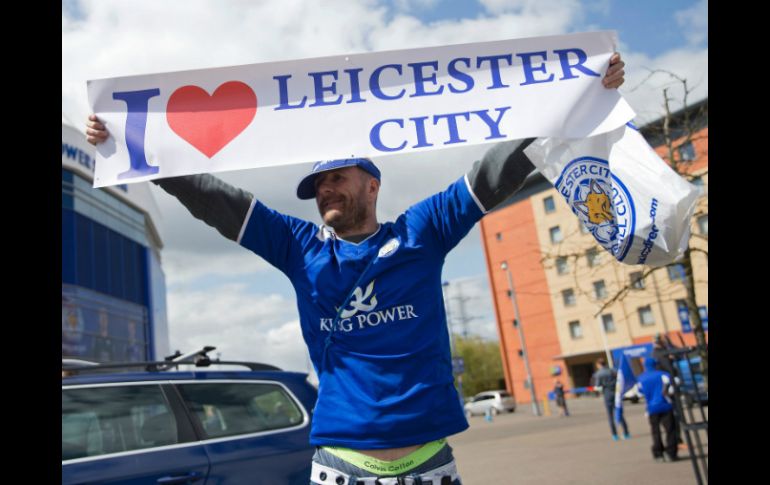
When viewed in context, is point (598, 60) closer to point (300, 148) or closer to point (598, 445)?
point (300, 148)

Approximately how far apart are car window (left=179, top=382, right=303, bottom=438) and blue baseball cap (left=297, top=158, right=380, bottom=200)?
240 cm

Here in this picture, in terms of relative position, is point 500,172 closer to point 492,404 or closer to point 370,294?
point 370,294

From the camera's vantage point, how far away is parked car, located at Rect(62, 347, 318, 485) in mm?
4207

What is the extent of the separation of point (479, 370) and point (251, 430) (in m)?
71.4

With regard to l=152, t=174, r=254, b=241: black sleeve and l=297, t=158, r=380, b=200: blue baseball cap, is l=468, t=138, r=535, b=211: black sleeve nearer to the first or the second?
l=297, t=158, r=380, b=200: blue baseball cap

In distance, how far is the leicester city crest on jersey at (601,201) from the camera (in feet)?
9.64

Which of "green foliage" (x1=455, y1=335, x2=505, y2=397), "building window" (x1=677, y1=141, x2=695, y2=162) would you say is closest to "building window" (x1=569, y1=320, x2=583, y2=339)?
"green foliage" (x1=455, y1=335, x2=505, y2=397)

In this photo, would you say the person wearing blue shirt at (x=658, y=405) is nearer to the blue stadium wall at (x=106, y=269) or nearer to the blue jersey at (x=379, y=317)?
the blue jersey at (x=379, y=317)

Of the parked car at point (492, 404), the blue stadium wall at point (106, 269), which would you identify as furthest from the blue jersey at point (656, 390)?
the parked car at point (492, 404)

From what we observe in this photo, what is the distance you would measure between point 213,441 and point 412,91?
111 inches

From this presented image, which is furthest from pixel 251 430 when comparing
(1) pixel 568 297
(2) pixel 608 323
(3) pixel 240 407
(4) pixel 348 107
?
(1) pixel 568 297

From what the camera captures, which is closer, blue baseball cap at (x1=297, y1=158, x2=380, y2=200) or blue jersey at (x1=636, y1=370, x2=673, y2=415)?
blue baseball cap at (x1=297, y1=158, x2=380, y2=200)

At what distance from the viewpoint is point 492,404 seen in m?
42.0
